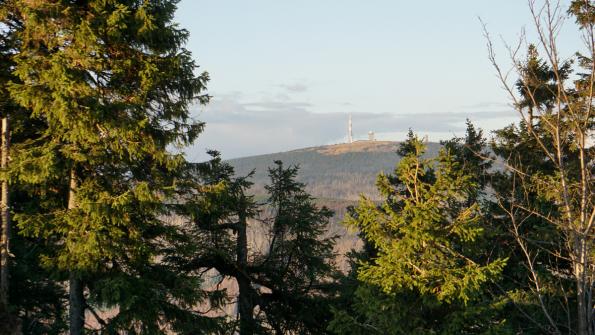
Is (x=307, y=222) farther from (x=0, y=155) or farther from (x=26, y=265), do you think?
(x=0, y=155)

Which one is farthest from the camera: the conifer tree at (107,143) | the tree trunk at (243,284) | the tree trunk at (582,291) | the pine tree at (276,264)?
the tree trunk at (243,284)

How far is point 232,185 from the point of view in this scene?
59.9ft

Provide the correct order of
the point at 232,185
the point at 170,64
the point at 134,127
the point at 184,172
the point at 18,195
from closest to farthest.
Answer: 1. the point at 134,127
2. the point at 170,64
3. the point at 184,172
4. the point at 18,195
5. the point at 232,185

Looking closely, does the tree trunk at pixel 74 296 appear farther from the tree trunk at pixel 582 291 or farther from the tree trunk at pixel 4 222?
the tree trunk at pixel 582 291

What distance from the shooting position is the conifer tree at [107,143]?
10.6m

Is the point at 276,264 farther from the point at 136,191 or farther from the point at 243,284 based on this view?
the point at 136,191

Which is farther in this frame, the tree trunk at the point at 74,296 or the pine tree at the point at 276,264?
the pine tree at the point at 276,264

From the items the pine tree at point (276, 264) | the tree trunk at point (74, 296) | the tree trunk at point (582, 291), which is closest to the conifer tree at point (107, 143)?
the tree trunk at point (74, 296)

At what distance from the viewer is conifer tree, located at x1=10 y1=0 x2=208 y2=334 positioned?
418 inches

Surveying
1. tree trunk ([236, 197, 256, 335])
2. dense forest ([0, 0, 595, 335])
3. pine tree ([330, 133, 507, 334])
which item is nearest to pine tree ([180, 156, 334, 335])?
tree trunk ([236, 197, 256, 335])

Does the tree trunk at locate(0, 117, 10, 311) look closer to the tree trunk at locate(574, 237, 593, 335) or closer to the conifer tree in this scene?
the conifer tree

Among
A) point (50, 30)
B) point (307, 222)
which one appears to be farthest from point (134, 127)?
point (307, 222)

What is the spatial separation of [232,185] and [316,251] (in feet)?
12.7

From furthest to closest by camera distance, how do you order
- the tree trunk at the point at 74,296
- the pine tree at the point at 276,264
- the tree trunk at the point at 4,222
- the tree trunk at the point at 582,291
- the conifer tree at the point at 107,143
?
the pine tree at the point at 276,264
the tree trunk at the point at 74,296
the tree trunk at the point at 4,222
the conifer tree at the point at 107,143
the tree trunk at the point at 582,291
